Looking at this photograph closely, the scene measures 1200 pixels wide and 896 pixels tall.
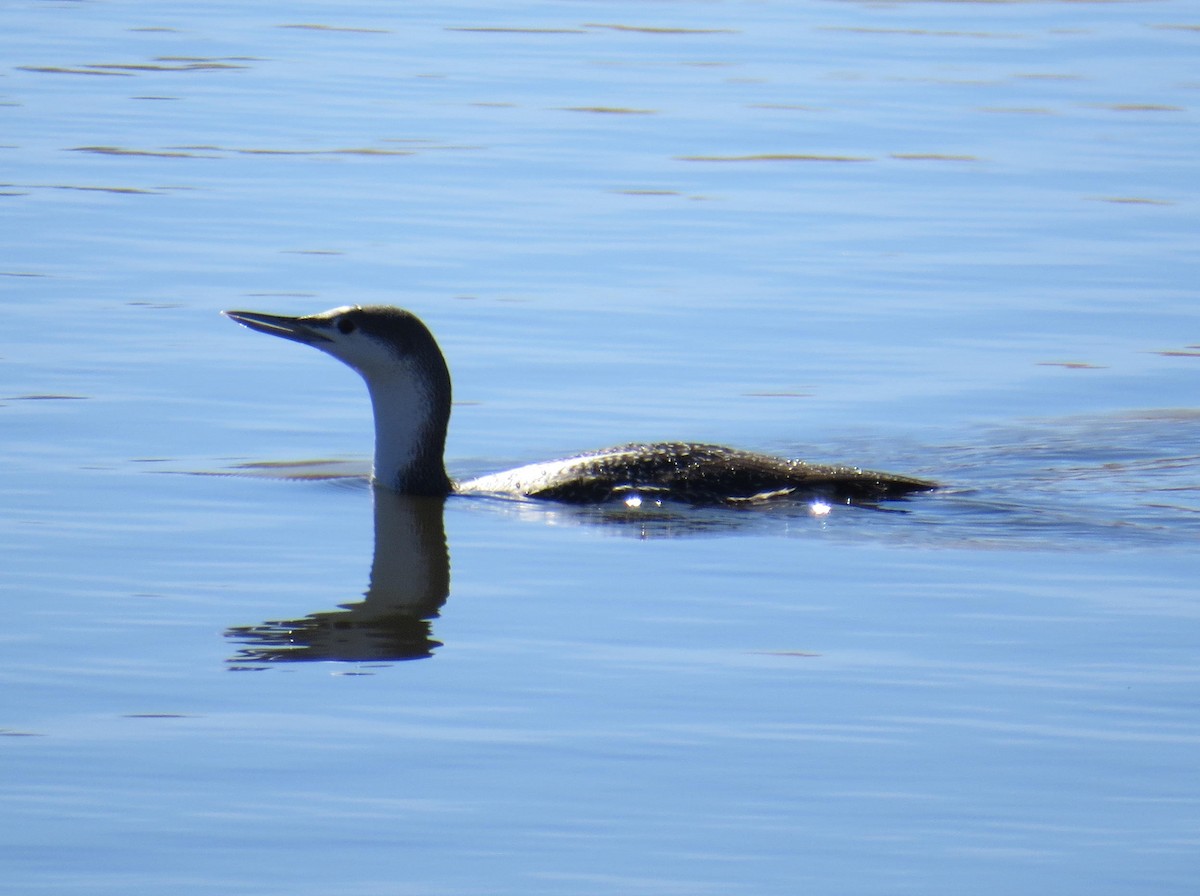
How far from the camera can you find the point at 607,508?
8844 mm

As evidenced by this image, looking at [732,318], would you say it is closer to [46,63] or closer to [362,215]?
[362,215]

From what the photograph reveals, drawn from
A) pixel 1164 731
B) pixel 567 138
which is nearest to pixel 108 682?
pixel 1164 731

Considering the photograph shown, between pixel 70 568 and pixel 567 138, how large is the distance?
10.1m

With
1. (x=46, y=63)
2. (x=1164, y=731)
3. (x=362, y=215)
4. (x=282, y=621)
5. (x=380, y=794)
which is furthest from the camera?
(x=46, y=63)

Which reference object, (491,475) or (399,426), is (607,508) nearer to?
(491,475)

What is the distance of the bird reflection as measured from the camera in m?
6.69

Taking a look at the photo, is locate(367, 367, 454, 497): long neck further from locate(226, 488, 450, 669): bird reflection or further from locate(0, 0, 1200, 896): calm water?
locate(226, 488, 450, 669): bird reflection

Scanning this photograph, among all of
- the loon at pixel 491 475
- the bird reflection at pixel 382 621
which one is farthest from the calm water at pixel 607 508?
the loon at pixel 491 475

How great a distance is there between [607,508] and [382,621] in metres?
1.87

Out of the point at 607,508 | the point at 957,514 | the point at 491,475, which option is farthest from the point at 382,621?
the point at 957,514

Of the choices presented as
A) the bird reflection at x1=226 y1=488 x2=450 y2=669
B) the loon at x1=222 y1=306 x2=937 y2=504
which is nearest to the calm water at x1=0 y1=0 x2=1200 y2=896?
the bird reflection at x1=226 y1=488 x2=450 y2=669

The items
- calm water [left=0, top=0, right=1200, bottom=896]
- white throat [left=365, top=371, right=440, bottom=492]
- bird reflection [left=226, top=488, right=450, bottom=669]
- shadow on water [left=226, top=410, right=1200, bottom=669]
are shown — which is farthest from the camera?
white throat [left=365, top=371, right=440, bottom=492]

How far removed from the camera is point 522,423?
10188 mm

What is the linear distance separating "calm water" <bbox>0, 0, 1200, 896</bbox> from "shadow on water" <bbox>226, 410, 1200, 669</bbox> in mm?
35
